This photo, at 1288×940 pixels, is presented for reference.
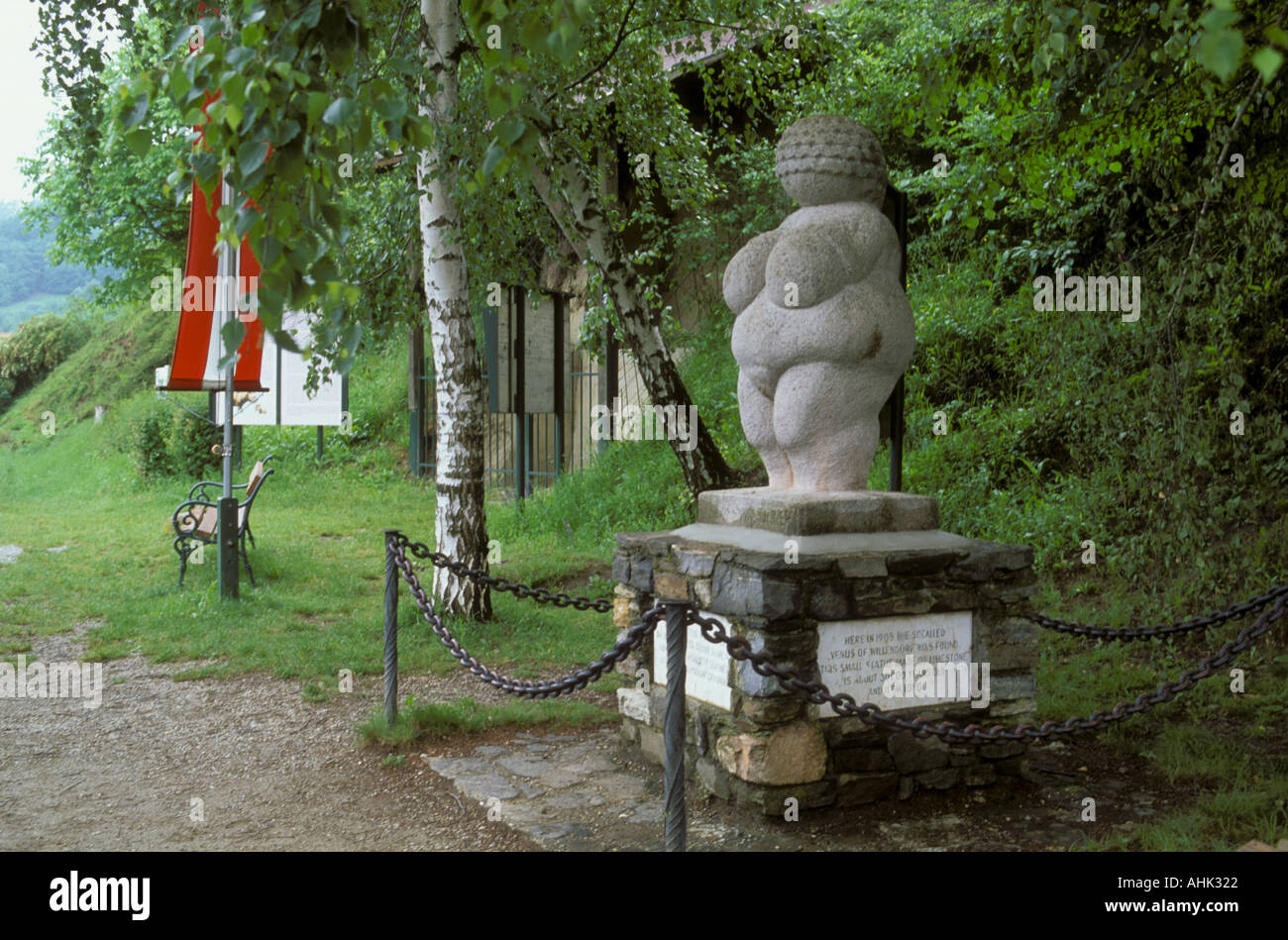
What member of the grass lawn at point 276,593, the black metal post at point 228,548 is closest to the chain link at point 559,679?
A: the grass lawn at point 276,593

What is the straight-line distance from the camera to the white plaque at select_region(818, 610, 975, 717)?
4488 millimetres

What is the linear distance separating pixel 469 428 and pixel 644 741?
3.36 meters

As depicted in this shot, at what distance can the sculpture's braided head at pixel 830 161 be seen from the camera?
16.1 ft

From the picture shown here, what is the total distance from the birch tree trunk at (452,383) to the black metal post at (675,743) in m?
4.59

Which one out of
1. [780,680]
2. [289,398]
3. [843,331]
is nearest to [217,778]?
[780,680]

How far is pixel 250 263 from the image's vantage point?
9.50m

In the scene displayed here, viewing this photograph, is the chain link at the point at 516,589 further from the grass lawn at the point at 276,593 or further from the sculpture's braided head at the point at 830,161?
the sculpture's braided head at the point at 830,161

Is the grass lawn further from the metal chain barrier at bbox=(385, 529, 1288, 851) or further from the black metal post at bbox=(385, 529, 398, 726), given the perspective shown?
the metal chain barrier at bbox=(385, 529, 1288, 851)

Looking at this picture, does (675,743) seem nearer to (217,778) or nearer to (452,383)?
(217,778)

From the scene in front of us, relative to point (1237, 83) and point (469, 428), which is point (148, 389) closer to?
point (469, 428)

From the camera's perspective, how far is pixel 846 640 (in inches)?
177

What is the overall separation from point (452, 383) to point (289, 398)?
469 inches

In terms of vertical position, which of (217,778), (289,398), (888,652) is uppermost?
(289,398)

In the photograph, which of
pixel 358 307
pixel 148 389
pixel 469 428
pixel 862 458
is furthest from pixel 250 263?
pixel 148 389
